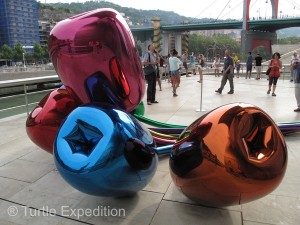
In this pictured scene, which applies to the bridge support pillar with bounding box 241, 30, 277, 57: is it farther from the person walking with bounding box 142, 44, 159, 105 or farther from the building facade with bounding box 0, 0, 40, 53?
the building facade with bounding box 0, 0, 40, 53

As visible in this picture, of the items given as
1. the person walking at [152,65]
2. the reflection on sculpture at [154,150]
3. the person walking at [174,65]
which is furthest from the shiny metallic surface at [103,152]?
the person walking at [174,65]

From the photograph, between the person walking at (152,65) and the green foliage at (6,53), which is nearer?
the person walking at (152,65)

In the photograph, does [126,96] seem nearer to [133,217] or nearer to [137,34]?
[133,217]

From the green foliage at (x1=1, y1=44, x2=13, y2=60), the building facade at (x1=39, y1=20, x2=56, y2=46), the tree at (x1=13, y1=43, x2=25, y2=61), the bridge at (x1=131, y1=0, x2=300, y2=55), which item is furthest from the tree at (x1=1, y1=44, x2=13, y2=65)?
the bridge at (x1=131, y1=0, x2=300, y2=55)

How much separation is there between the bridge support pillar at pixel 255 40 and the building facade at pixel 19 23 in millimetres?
64909

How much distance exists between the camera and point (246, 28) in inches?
2547

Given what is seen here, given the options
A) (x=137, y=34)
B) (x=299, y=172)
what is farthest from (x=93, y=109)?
(x=137, y=34)

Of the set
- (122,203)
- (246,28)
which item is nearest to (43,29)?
(246,28)

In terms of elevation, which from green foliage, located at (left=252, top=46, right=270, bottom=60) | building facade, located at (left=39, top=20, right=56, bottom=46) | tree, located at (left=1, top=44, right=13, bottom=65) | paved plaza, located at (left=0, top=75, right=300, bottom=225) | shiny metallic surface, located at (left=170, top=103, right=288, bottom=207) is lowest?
paved plaza, located at (left=0, top=75, right=300, bottom=225)

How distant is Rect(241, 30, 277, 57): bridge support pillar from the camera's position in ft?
215

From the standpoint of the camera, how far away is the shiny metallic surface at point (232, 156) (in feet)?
7.57

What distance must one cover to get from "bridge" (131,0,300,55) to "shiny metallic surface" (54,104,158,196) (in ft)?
212

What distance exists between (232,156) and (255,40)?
72.0m

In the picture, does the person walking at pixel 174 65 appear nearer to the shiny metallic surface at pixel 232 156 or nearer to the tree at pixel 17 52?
the shiny metallic surface at pixel 232 156
